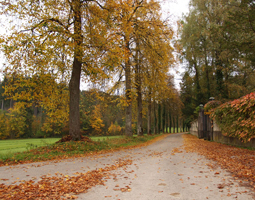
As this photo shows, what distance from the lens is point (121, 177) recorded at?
5.62 metres

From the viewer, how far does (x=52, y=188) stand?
14.6 ft

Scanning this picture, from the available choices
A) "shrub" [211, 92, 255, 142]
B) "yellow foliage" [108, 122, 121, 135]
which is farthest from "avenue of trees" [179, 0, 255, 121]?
"yellow foliage" [108, 122, 121, 135]

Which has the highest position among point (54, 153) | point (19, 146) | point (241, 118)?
point (241, 118)

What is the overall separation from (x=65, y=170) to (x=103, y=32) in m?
7.21

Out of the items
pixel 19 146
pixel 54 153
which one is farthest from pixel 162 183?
pixel 19 146

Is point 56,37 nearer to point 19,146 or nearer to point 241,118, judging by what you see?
point 241,118

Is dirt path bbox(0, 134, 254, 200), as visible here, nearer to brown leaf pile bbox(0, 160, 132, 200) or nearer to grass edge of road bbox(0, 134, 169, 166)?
brown leaf pile bbox(0, 160, 132, 200)

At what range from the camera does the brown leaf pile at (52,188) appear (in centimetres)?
398

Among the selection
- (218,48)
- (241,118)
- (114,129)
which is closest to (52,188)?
(241,118)

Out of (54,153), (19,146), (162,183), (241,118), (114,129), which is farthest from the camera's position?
(114,129)

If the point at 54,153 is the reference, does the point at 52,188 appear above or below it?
above

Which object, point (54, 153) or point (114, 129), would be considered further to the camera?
point (114, 129)

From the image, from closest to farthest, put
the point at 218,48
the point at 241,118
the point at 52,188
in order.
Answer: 1. the point at 52,188
2. the point at 241,118
3. the point at 218,48

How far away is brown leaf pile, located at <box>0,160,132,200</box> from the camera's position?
398cm
